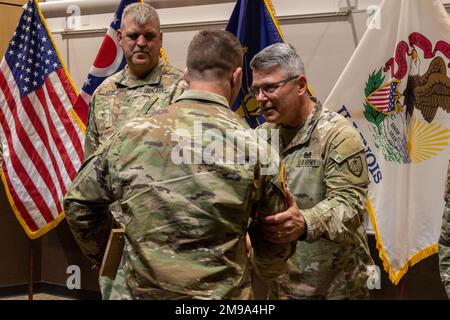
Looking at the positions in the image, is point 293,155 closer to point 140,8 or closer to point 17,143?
point 140,8

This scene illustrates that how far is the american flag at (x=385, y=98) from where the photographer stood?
10.2 feet

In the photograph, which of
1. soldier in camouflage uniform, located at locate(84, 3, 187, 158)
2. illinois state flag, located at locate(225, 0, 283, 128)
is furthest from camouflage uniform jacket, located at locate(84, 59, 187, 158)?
illinois state flag, located at locate(225, 0, 283, 128)

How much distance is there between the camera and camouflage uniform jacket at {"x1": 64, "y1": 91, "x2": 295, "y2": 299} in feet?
4.61

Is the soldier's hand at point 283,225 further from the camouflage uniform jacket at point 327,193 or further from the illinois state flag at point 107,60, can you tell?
the illinois state flag at point 107,60

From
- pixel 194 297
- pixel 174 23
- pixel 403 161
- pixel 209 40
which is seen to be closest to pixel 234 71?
pixel 209 40

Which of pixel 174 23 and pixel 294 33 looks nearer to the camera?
pixel 294 33

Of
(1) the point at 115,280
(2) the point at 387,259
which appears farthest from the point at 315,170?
(2) the point at 387,259

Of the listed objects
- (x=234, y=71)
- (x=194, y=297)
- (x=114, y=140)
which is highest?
(x=234, y=71)

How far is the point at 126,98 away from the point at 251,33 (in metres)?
0.94

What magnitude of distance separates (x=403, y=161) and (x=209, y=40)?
1860 millimetres

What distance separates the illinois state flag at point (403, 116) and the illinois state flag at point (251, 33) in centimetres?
47

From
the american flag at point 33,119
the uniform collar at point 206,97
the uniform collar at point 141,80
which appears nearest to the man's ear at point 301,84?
the uniform collar at point 206,97

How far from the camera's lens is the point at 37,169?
415cm

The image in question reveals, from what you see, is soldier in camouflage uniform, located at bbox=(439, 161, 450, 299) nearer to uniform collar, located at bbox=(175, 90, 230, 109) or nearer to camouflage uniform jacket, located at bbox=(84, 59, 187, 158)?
uniform collar, located at bbox=(175, 90, 230, 109)
